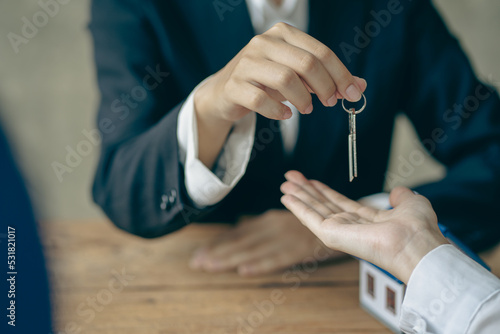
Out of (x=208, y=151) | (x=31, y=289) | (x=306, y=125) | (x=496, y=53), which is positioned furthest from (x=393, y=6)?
(x=496, y=53)

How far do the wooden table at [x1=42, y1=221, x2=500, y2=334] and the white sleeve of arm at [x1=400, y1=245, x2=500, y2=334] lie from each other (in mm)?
206

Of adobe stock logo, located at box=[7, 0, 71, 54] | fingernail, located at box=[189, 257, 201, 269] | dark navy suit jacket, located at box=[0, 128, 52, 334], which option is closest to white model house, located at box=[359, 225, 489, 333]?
fingernail, located at box=[189, 257, 201, 269]

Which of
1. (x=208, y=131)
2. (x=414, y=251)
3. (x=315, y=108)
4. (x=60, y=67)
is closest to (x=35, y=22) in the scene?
(x=60, y=67)

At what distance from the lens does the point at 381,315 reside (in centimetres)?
77

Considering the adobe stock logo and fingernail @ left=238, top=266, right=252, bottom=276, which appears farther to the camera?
the adobe stock logo

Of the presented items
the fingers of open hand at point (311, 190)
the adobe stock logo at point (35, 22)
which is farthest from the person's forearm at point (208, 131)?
the adobe stock logo at point (35, 22)

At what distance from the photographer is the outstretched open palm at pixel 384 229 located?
0.60m

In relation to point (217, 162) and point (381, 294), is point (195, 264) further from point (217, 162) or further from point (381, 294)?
point (381, 294)

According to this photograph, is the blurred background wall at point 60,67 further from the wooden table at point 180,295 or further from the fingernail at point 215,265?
the fingernail at point 215,265

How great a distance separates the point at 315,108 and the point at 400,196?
510mm

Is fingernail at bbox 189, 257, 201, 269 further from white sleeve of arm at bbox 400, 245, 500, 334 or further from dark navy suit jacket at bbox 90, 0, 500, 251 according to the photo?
white sleeve of arm at bbox 400, 245, 500, 334

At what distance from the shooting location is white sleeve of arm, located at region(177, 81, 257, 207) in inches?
32.8

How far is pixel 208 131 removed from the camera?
33.1 inches

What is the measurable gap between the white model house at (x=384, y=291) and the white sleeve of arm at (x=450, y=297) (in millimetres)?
116
